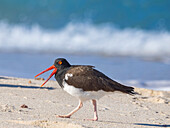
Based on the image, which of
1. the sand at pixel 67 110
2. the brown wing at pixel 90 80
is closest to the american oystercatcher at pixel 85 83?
the brown wing at pixel 90 80

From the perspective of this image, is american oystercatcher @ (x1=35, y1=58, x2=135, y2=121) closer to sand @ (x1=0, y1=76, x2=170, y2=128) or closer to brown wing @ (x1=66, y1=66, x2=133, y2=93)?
brown wing @ (x1=66, y1=66, x2=133, y2=93)

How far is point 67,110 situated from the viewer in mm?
8039

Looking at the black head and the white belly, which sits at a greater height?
the black head

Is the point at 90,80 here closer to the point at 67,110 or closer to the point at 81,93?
the point at 81,93

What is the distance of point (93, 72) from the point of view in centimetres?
674

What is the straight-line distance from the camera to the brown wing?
6.57 m

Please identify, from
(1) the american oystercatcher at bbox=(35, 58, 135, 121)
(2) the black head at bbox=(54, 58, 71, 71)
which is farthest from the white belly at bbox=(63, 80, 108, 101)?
(2) the black head at bbox=(54, 58, 71, 71)

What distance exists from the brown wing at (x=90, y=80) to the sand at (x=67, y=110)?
0.62 metres

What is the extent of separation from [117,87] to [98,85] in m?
0.38

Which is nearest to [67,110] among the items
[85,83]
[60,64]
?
[60,64]

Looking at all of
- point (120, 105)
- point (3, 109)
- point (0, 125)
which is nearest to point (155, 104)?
point (120, 105)

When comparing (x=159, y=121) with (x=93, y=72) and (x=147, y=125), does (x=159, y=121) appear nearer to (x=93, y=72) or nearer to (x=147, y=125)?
(x=147, y=125)

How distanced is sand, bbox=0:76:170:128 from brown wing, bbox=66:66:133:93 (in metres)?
0.62

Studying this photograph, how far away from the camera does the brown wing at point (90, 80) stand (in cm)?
657
